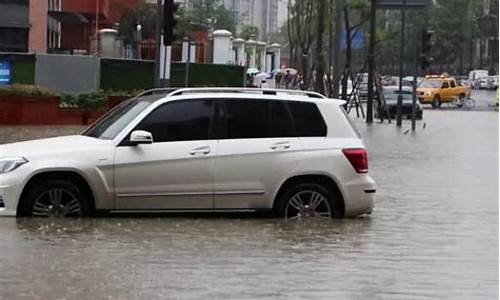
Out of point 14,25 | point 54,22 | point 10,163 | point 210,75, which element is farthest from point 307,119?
point 54,22

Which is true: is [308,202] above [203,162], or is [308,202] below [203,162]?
below

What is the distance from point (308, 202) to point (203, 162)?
4.44 feet

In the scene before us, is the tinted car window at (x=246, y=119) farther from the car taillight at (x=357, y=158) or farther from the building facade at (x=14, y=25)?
the building facade at (x=14, y=25)

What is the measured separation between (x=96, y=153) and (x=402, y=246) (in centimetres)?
356

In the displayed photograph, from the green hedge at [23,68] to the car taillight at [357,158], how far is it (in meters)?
21.4

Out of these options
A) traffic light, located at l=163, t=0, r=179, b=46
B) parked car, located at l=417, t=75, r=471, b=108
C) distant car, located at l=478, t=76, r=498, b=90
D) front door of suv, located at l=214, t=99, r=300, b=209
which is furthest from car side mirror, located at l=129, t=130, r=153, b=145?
distant car, located at l=478, t=76, r=498, b=90

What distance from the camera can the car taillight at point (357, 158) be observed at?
12352mm

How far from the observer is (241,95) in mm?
12578

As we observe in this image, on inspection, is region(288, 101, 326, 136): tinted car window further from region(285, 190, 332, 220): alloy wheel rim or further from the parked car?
the parked car

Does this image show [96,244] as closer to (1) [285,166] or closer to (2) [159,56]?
(1) [285,166]

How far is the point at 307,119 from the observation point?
41.1ft

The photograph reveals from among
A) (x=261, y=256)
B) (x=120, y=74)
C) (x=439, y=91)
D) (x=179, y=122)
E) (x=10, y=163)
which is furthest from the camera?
(x=439, y=91)

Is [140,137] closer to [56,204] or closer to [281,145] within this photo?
[56,204]

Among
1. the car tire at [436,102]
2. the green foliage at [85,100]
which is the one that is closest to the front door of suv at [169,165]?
the green foliage at [85,100]
